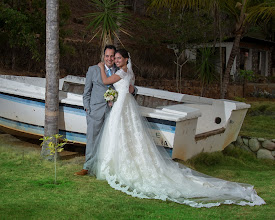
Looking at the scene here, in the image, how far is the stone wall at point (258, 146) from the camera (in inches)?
338

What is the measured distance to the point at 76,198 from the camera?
15.2 ft

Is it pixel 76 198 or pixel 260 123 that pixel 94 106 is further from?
pixel 260 123

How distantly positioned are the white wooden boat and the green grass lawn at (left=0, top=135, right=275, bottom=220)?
0.69 meters

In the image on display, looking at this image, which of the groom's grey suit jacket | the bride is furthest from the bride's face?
the groom's grey suit jacket

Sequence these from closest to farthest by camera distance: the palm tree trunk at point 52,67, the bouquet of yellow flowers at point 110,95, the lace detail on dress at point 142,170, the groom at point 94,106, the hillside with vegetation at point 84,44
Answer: the lace detail on dress at point 142,170
the bouquet of yellow flowers at point 110,95
the groom at point 94,106
the palm tree trunk at point 52,67
the hillside with vegetation at point 84,44

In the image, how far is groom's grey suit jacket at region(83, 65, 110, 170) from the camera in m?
5.70

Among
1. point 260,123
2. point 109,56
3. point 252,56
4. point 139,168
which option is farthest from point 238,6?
point 252,56

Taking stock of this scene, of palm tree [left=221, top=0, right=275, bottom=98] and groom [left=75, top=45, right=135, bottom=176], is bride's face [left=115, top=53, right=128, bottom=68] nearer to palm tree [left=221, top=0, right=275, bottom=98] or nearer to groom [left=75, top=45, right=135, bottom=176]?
groom [left=75, top=45, right=135, bottom=176]

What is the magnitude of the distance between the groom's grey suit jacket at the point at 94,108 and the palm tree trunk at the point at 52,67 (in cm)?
A: 82

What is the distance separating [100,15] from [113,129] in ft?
12.3

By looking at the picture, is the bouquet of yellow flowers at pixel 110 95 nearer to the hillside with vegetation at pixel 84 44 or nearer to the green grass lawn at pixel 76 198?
the green grass lawn at pixel 76 198

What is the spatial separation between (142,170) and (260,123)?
24.5 ft


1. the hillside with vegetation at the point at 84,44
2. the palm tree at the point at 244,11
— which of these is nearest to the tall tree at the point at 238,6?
the palm tree at the point at 244,11

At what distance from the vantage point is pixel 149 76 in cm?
1761
